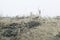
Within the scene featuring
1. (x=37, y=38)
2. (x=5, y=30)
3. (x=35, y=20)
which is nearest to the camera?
(x=37, y=38)

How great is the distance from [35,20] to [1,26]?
2.36m

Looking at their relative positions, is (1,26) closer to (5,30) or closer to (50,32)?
(5,30)

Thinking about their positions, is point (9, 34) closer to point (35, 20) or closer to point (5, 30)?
point (5, 30)

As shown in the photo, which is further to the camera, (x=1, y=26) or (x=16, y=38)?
(x=1, y=26)

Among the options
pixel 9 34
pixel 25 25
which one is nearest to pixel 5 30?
pixel 9 34

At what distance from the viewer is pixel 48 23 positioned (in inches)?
540

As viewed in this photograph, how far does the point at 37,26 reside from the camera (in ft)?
43.5

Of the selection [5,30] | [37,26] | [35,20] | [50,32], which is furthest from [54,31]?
[5,30]

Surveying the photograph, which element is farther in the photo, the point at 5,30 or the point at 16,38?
the point at 5,30

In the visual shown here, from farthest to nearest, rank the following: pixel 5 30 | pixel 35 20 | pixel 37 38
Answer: pixel 35 20 < pixel 5 30 < pixel 37 38

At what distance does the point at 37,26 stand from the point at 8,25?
187 centimetres

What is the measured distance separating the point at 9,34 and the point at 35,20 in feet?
7.99

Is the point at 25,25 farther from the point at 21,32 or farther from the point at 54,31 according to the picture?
the point at 54,31

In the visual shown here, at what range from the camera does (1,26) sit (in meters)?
13.4
